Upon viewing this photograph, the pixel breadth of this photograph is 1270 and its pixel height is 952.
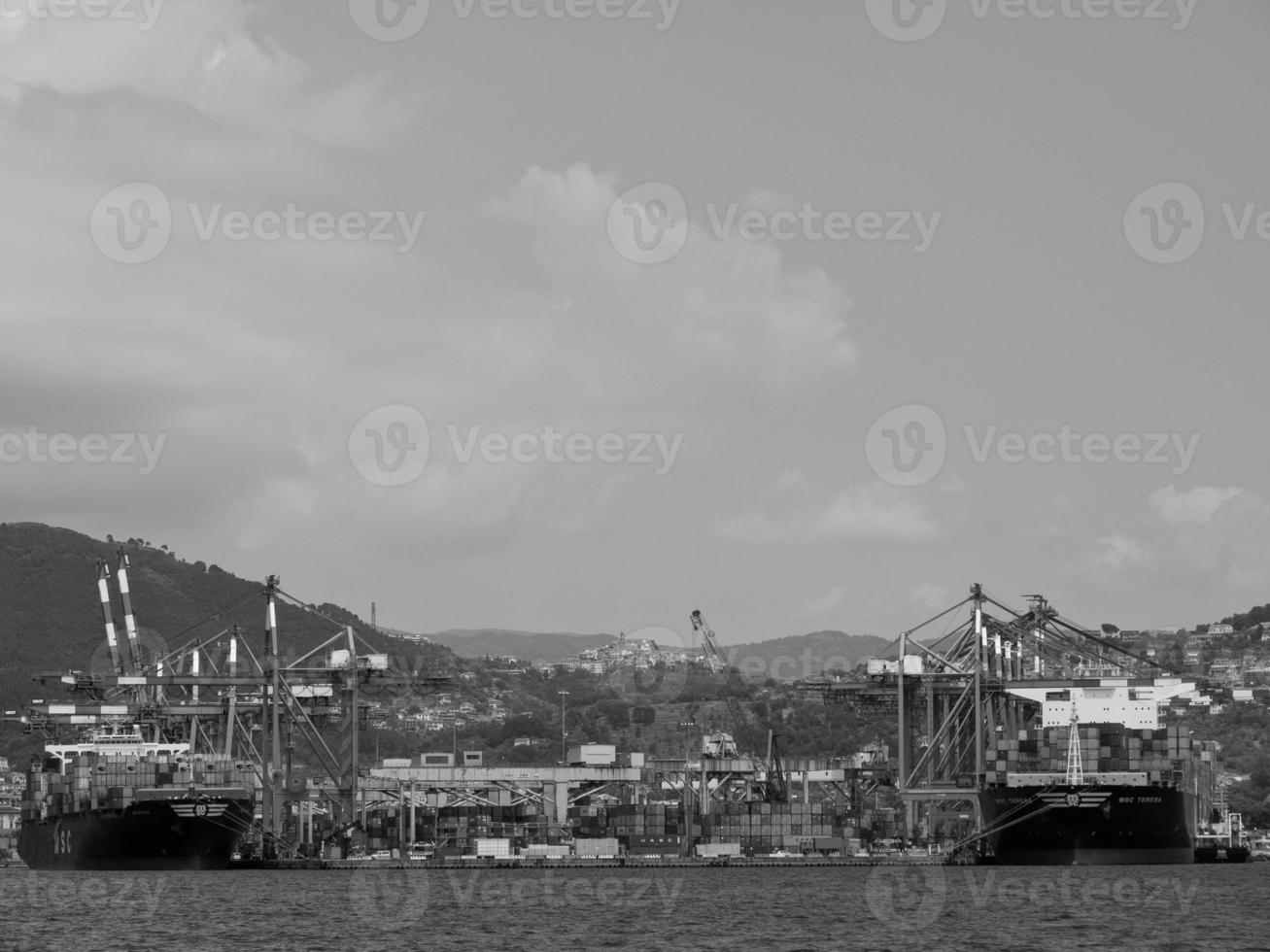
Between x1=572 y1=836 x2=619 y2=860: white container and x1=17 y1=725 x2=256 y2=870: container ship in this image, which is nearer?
x1=17 y1=725 x2=256 y2=870: container ship

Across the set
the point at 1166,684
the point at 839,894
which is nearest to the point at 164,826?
the point at 839,894

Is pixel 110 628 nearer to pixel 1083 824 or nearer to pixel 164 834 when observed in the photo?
pixel 164 834

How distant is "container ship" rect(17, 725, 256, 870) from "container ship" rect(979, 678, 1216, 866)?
47460 millimetres

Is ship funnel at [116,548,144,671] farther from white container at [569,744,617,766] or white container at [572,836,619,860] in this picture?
white container at [572,836,619,860]

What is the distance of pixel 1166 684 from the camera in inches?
5664

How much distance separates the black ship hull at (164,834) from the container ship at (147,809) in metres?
0.06

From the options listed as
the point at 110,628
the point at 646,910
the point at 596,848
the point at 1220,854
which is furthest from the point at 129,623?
the point at 1220,854

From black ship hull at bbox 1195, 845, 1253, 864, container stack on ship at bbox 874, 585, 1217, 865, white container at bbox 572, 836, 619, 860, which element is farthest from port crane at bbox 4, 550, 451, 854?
black ship hull at bbox 1195, 845, 1253, 864

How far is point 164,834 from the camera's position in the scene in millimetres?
129125

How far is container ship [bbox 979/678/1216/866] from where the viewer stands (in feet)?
397

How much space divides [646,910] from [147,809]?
48.9 meters

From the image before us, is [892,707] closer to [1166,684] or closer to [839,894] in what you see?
[1166,684]

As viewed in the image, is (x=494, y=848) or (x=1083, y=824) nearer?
(x=1083, y=824)

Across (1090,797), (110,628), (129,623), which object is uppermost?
(129,623)
